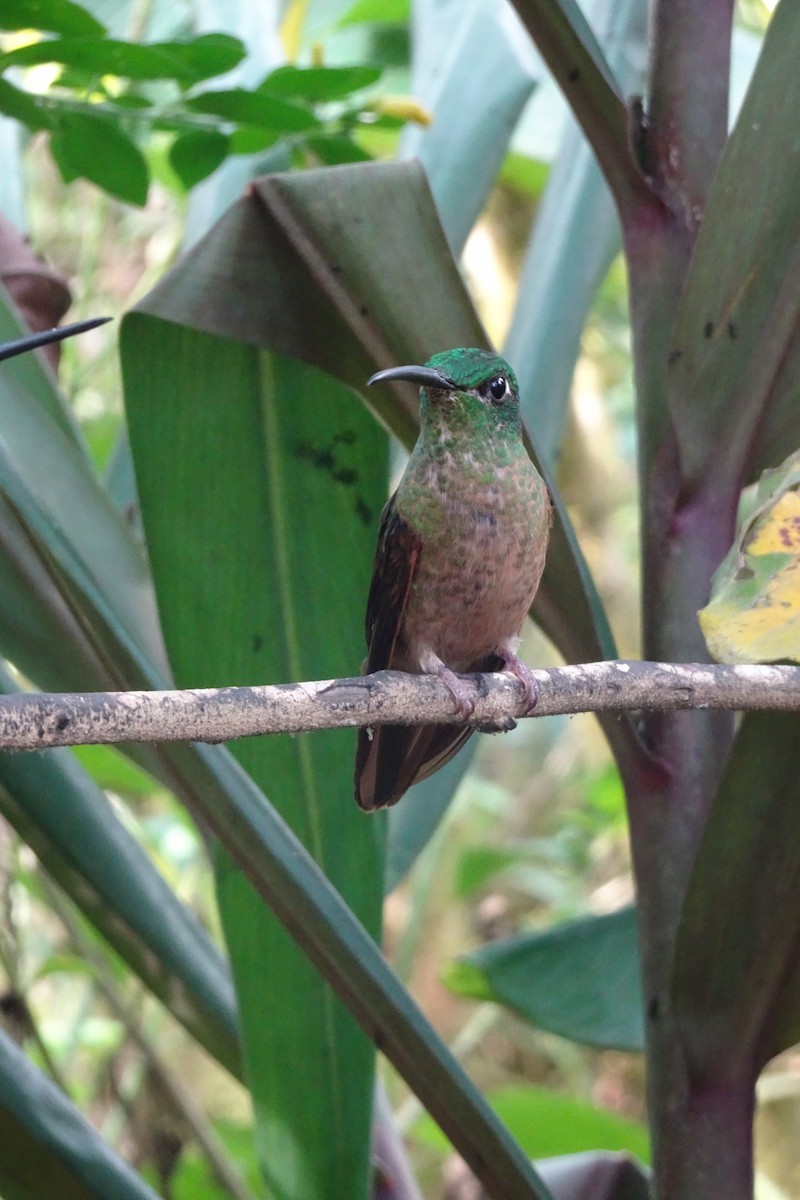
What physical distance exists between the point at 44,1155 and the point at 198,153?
1.23 meters

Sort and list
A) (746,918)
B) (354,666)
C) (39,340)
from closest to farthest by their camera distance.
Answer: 1. (39,340)
2. (746,918)
3. (354,666)

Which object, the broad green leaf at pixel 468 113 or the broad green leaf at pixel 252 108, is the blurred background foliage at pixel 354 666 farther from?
the broad green leaf at pixel 468 113

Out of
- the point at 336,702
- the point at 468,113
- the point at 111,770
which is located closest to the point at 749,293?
the point at 336,702

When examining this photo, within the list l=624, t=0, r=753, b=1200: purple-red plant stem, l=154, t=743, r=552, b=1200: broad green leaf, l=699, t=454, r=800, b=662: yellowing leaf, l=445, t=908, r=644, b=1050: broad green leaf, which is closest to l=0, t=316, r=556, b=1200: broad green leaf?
l=154, t=743, r=552, b=1200: broad green leaf

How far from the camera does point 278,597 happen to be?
135cm

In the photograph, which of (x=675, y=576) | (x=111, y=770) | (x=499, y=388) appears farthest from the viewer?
(x=111, y=770)

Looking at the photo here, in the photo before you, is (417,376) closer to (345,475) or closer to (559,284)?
(345,475)

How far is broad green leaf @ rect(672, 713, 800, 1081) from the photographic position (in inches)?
41.6

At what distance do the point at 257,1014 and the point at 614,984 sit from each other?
0.65m

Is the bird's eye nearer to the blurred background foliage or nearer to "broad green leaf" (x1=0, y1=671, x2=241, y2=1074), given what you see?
the blurred background foliage

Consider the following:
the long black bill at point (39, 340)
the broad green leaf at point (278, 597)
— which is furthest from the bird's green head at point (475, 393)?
the long black bill at point (39, 340)

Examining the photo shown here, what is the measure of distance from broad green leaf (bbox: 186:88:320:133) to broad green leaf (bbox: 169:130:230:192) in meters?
0.05

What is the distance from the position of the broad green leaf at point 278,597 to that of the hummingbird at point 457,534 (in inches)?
3.6

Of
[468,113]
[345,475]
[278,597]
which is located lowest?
[278,597]
